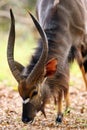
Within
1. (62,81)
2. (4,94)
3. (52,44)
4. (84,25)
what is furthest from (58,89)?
(4,94)

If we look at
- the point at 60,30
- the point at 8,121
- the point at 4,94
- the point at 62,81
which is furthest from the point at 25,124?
the point at 4,94

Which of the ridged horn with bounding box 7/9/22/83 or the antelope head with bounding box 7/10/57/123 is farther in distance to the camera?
the ridged horn with bounding box 7/9/22/83

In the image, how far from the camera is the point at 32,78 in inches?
335

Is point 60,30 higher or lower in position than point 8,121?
higher

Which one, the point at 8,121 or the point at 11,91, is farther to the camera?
the point at 11,91

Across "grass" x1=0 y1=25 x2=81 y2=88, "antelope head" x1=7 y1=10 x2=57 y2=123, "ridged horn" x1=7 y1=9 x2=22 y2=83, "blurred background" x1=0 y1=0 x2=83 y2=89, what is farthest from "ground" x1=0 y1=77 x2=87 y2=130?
"blurred background" x1=0 y1=0 x2=83 y2=89

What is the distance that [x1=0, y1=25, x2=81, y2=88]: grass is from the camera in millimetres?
15880

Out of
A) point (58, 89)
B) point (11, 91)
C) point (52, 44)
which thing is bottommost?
point (11, 91)

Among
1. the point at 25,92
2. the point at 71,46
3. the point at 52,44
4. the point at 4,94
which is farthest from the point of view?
the point at 4,94

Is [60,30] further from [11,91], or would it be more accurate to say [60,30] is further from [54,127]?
[11,91]

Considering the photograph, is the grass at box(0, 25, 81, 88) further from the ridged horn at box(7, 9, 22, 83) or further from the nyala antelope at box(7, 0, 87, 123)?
the ridged horn at box(7, 9, 22, 83)

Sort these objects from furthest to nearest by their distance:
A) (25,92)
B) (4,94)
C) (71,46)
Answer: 1. (4,94)
2. (71,46)
3. (25,92)

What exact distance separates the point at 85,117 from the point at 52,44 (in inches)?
53.9

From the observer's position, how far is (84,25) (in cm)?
1014
